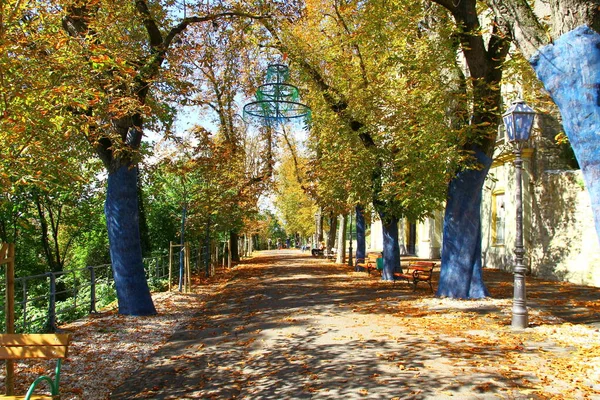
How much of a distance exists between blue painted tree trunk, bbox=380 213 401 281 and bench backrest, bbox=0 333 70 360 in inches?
554

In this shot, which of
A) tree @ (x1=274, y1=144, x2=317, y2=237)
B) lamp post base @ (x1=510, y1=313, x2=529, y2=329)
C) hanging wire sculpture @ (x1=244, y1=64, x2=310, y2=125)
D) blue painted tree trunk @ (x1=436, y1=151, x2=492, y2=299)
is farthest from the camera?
tree @ (x1=274, y1=144, x2=317, y2=237)

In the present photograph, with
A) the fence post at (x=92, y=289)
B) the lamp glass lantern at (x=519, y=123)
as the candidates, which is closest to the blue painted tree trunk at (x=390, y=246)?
the lamp glass lantern at (x=519, y=123)

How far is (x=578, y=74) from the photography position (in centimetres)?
529

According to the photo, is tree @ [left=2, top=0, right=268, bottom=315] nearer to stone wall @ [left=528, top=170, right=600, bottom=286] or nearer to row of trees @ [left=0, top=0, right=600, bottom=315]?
row of trees @ [left=0, top=0, right=600, bottom=315]

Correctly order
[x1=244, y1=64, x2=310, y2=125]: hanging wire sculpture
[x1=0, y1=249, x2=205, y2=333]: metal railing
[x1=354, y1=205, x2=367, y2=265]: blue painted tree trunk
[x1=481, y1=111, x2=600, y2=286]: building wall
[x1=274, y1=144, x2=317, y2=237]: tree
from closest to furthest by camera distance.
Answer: [x1=0, y1=249, x2=205, y2=333]: metal railing, [x1=244, y1=64, x2=310, y2=125]: hanging wire sculpture, [x1=481, y1=111, x2=600, y2=286]: building wall, [x1=354, y1=205, x2=367, y2=265]: blue painted tree trunk, [x1=274, y1=144, x2=317, y2=237]: tree

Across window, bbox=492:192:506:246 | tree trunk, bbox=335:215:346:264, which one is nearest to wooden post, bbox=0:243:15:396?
window, bbox=492:192:506:246

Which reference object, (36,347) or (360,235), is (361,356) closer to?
(36,347)

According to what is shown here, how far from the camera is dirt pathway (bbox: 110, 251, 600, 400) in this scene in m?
5.71

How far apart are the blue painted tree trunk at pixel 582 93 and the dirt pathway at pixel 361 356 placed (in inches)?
86.9

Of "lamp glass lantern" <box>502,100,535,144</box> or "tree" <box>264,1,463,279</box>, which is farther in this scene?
"tree" <box>264,1,463,279</box>

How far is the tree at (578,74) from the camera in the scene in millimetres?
5164

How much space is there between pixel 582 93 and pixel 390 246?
13.0 metres

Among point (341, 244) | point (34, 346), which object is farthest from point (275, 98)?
point (341, 244)

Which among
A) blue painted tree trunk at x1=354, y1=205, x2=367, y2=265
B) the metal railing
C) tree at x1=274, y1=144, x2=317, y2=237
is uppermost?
tree at x1=274, y1=144, x2=317, y2=237
